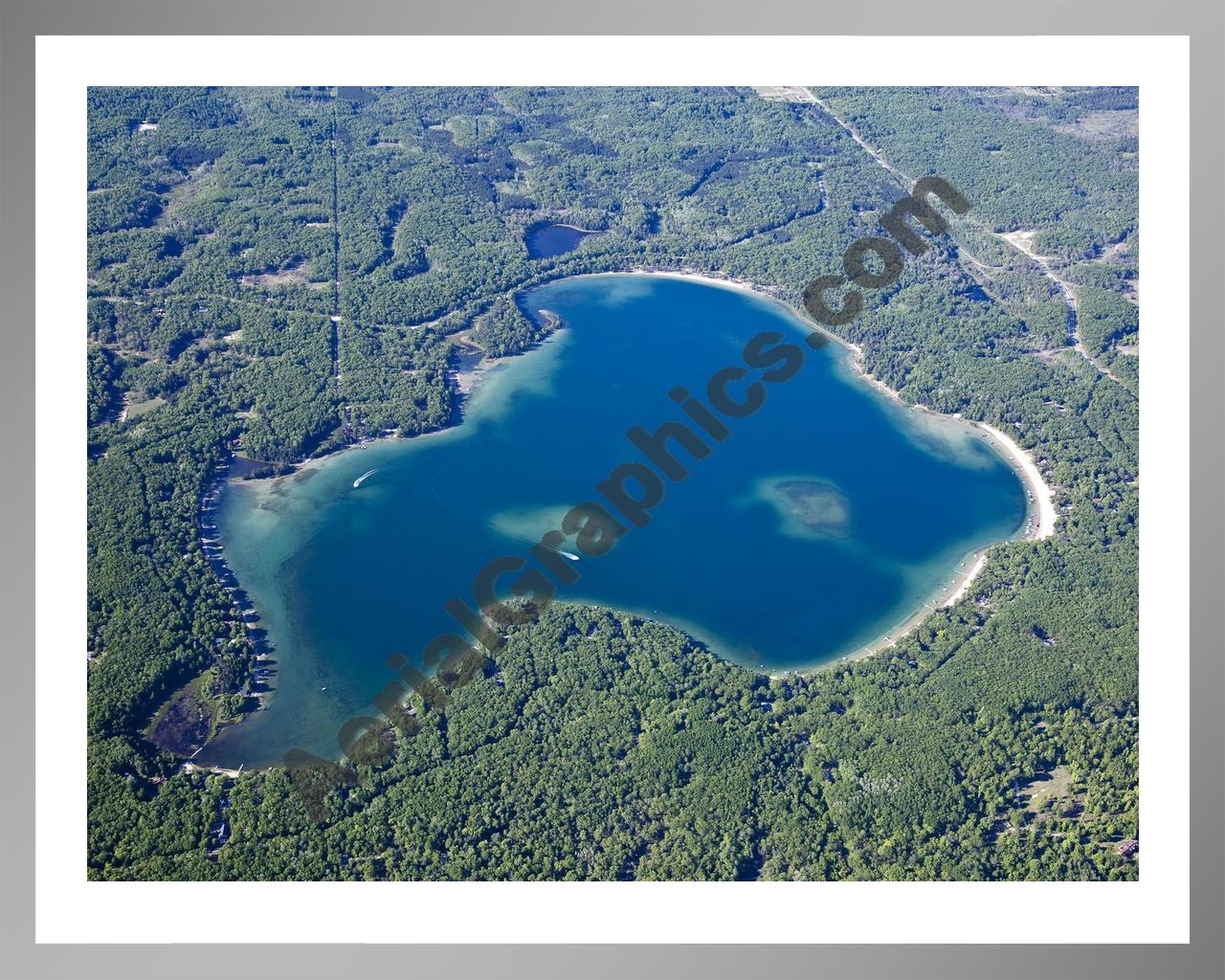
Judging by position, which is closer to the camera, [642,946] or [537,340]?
[642,946]

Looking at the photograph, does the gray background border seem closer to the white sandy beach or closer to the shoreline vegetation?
the shoreline vegetation

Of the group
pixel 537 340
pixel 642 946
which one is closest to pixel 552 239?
pixel 537 340

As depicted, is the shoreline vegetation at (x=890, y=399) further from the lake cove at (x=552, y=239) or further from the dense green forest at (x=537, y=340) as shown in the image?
the lake cove at (x=552, y=239)

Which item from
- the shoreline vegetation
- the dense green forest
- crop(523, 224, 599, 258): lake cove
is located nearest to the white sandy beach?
the shoreline vegetation
